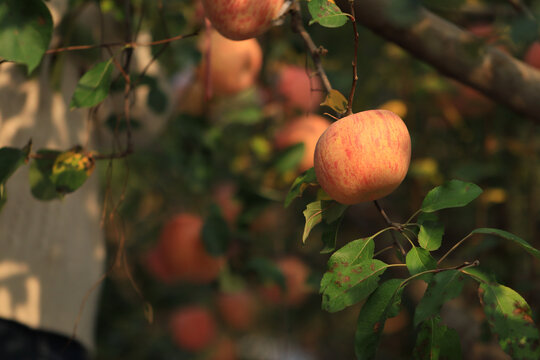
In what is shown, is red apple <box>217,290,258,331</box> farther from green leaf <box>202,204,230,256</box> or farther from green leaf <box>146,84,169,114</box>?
green leaf <box>146,84,169,114</box>

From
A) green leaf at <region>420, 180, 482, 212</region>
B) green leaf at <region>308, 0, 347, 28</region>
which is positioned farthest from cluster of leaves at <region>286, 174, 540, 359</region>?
green leaf at <region>308, 0, 347, 28</region>

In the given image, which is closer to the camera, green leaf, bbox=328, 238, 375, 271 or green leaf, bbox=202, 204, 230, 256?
green leaf, bbox=328, 238, 375, 271

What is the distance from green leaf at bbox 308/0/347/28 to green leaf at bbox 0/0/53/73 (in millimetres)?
208

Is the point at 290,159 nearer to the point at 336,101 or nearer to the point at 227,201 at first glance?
the point at 227,201

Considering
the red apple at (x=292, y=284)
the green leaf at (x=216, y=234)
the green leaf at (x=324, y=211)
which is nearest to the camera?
the green leaf at (x=324, y=211)

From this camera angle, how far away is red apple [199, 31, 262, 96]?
3.10ft

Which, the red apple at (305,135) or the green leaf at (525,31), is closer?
the green leaf at (525,31)

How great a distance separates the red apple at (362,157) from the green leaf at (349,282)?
5cm

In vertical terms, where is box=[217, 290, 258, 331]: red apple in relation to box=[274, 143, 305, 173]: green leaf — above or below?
below

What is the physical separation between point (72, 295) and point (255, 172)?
1.67 feet

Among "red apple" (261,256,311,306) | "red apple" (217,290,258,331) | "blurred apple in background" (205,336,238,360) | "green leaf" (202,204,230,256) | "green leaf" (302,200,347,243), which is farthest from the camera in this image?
"blurred apple in background" (205,336,238,360)

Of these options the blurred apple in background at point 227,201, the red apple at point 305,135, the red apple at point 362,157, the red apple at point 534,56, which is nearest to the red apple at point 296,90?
the red apple at point 305,135

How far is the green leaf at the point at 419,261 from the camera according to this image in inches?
Result: 14.8

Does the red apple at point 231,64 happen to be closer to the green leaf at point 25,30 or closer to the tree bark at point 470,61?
the tree bark at point 470,61
